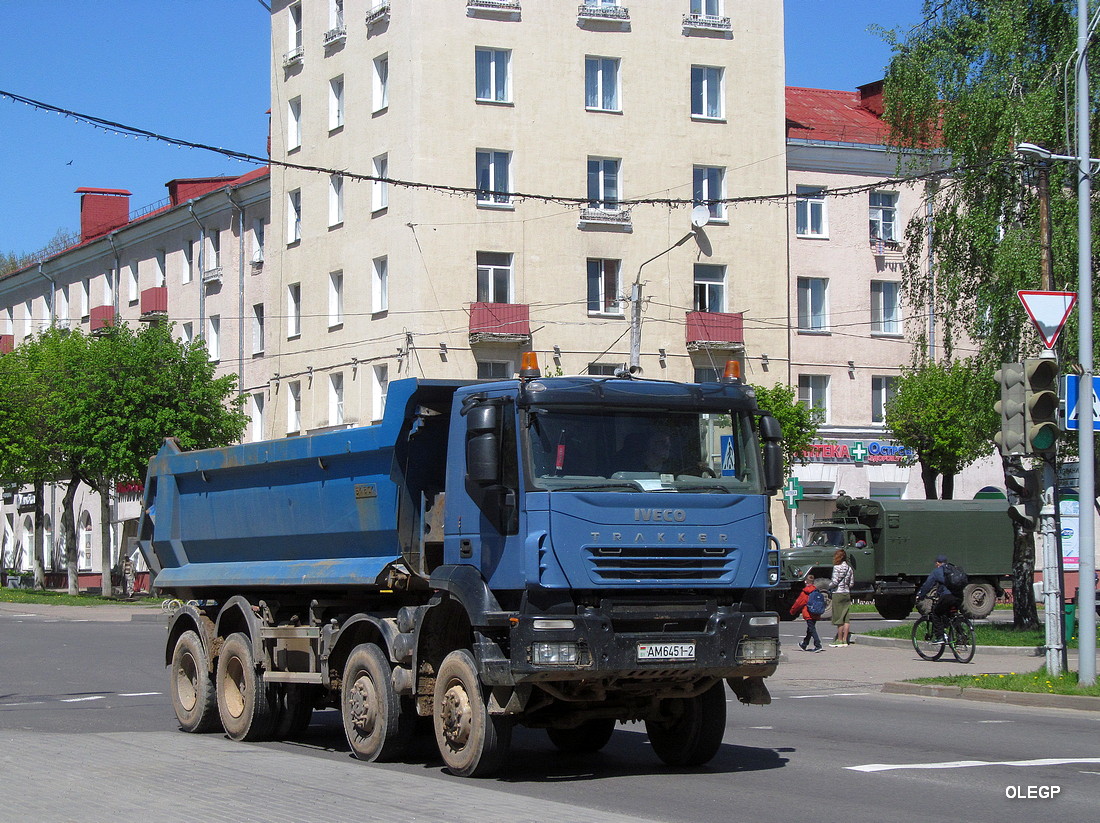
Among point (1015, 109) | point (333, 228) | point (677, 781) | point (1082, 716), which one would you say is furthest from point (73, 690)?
point (333, 228)

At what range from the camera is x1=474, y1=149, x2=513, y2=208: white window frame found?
4422cm

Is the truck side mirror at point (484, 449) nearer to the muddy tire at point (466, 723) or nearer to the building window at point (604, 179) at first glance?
the muddy tire at point (466, 723)

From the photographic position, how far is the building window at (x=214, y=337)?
177ft

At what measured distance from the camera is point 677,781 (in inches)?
426

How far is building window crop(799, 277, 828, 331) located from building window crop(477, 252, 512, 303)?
10.4 metres

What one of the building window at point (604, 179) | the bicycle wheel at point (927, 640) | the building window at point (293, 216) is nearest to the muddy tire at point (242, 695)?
the bicycle wheel at point (927, 640)

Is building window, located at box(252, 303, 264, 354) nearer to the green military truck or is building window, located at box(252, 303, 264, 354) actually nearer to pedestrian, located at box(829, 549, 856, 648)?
the green military truck

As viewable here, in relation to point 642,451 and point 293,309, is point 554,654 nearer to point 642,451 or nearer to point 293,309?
point 642,451

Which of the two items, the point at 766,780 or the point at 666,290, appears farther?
the point at 666,290

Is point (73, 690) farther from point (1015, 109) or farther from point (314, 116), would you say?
point (314, 116)

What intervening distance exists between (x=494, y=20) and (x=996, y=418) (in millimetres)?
23997

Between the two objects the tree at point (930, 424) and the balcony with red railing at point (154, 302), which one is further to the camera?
the balcony with red railing at point (154, 302)

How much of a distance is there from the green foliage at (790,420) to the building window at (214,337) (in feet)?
67.4

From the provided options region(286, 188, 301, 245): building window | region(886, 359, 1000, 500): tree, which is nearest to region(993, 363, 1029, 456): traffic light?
region(886, 359, 1000, 500): tree
